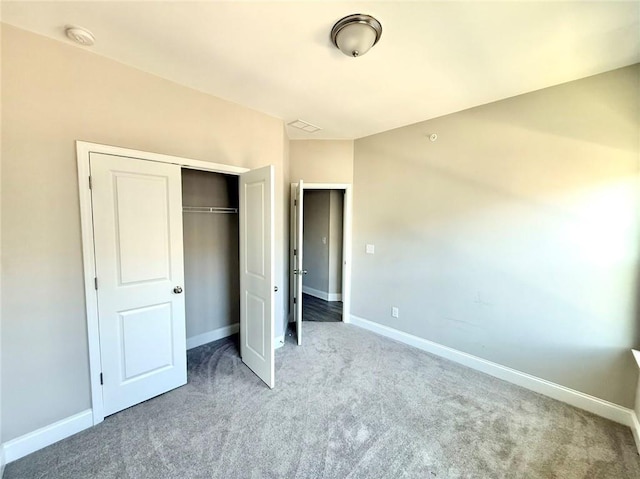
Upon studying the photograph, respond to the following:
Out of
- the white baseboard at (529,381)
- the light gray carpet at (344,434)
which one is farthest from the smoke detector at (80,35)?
the white baseboard at (529,381)

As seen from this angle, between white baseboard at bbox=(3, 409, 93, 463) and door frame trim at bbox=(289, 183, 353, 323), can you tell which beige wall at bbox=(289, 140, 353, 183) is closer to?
door frame trim at bbox=(289, 183, 353, 323)

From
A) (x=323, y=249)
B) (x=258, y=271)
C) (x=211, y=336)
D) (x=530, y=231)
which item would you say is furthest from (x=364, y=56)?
(x=323, y=249)

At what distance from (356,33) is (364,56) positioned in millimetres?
341

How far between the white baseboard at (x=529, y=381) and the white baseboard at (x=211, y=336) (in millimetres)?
2148

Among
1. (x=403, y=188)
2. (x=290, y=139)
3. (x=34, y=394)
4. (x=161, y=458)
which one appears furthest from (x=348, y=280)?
(x=34, y=394)

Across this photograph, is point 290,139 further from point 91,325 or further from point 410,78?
point 91,325

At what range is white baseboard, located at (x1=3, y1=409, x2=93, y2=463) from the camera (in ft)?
5.47

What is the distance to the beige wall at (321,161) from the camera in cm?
384

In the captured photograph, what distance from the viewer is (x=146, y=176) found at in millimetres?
2129

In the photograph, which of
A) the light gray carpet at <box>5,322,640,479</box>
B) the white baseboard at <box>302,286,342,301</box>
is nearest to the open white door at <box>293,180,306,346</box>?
the light gray carpet at <box>5,322,640,479</box>

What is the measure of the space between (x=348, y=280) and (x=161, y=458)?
Answer: 284 centimetres

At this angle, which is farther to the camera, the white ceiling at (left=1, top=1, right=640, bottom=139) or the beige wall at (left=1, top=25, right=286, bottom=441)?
the beige wall at (left=1, top=25, right=286, bottom=441)

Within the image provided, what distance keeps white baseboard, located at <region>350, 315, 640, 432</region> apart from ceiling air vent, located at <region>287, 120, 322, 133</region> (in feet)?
9.50

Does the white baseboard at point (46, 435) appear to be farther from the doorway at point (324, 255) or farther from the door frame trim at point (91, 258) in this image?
the doorway at point (324, 255)
